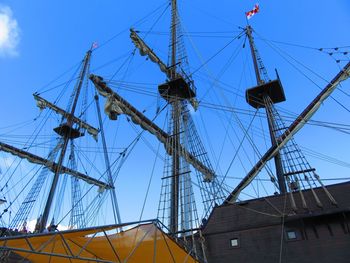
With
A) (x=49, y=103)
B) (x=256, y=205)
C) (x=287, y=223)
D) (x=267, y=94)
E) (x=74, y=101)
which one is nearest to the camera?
(x=287, y=223)

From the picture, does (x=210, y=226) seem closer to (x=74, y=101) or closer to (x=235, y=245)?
(x=235, y=245)

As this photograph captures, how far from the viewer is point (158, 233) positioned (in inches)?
313

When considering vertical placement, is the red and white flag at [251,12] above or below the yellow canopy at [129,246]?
above

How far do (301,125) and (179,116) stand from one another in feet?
20.8

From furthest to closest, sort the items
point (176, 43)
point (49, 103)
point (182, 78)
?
1. point (49, 103)
2. point (176, 43)
3. point (182, 78)

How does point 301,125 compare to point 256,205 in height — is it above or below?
Answer: above

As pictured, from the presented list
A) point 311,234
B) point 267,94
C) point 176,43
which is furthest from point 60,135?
point 311,234

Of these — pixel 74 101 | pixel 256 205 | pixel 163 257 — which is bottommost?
pixel 163 257

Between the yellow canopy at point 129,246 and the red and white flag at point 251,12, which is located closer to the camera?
the yellow canopy at point 129,246

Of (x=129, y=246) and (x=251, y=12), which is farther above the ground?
(x=251, y=12)

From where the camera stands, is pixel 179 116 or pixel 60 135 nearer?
pixel 179 116

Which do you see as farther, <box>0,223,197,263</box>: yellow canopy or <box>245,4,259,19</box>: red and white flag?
<box>245,4,259,19</box>: red and white flag

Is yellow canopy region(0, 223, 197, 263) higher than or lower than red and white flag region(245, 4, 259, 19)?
lower

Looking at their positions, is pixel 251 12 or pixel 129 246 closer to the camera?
pixel 129 246
